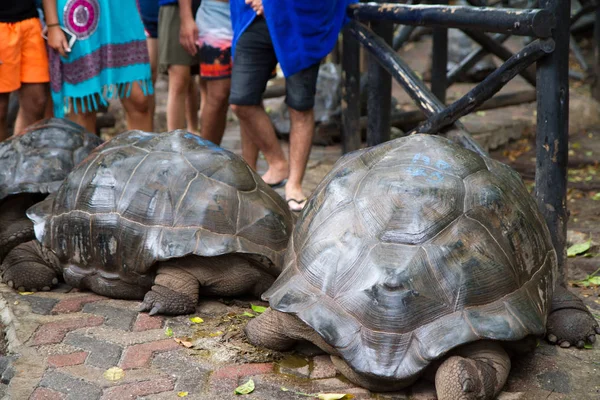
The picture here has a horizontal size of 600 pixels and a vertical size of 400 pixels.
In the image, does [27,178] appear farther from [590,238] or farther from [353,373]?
[590,238]

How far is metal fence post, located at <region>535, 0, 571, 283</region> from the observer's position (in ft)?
12.8

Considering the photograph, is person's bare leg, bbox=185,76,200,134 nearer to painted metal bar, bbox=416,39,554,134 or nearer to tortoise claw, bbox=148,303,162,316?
painted metal bar, bbox=416,39,554,134

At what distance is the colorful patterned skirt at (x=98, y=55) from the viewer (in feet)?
17.6

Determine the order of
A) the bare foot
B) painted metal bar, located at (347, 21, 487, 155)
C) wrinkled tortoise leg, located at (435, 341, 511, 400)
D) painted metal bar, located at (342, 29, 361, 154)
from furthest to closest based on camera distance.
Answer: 1. painted metal bar, located at (342, 29, 361, 154)
2. the bare foot
3. painted metal bar, located at (347, 21, 487, 155)
4. wrinkled tortoise leg, located at (435, 341, 511, 400)

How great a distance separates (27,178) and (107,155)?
0.78 meters

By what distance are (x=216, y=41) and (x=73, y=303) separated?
2.59 metres

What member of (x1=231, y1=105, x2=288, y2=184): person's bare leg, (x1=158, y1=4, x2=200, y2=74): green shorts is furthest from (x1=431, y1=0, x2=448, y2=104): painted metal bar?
(x1=158, y1=4, x2=200, y2=74): green shorts

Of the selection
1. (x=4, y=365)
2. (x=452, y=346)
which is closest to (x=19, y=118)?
(x=4, y=365)

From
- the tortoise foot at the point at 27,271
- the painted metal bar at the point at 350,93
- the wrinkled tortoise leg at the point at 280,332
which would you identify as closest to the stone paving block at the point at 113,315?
the tortoise foot at the point at 27,271

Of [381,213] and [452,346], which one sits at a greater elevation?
[381,213]

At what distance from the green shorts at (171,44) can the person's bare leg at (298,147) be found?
1228 millimetres

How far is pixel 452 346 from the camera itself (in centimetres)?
291

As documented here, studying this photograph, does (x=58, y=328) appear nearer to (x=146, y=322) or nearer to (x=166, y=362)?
(x=146, y=322)

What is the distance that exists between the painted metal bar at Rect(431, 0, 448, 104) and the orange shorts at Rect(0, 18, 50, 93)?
3326 millimetres
